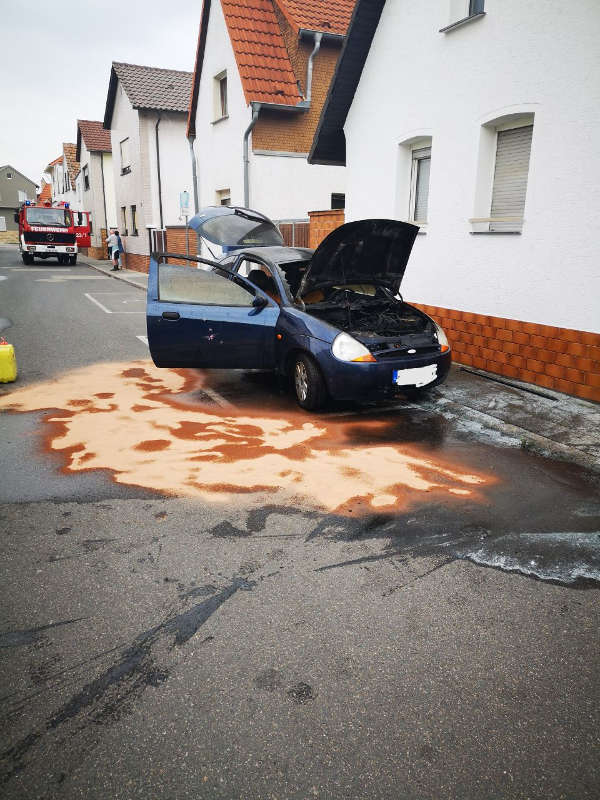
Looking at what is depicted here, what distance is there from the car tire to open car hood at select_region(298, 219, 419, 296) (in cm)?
87

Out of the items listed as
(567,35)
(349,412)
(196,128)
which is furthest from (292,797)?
(196,128)

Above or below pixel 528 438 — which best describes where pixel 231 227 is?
above

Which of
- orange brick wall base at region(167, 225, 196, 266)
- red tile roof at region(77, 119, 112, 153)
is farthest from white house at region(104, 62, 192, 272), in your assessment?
red tile roof at region(77, 119, 112, 153)

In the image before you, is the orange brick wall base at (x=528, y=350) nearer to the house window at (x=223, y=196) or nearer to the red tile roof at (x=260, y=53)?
the red tile roof at (x=260, y=53)

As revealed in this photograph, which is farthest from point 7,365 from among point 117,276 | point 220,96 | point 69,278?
point 117,276

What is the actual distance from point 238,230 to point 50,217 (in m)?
25.4

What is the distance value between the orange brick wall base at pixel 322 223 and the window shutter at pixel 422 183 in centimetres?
223

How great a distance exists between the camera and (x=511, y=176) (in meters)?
7.95

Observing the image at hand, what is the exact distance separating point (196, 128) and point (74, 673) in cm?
1996

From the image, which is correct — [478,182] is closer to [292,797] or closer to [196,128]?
[292,797]

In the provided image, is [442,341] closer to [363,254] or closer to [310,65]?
[363,254]

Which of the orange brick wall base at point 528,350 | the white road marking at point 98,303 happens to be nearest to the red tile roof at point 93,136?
the white road marking at point 98,303

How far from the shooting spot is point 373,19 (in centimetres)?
1005

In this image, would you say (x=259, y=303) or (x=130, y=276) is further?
(x=130, y=276)
